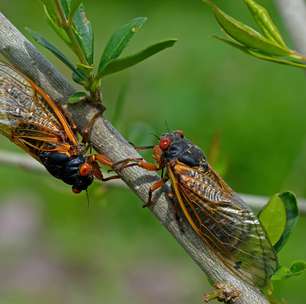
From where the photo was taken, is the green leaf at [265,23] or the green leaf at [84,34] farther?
the green leaf at [84,34]

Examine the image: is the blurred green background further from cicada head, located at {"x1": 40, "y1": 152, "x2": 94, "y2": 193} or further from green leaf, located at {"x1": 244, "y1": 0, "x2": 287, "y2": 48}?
green leaf, located at {"x1": 244, "y1": 0, "x2": 287, "y2": 48}

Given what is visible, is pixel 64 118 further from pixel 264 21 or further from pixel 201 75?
pixel 201 75

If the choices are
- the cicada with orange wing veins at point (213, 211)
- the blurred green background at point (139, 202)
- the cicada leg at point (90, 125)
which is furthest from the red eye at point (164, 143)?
the blurred green background at point (139, 202)

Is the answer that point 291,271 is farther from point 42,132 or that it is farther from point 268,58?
point 42,132

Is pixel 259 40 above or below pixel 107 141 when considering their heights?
above

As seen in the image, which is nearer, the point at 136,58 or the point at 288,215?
the point at 136,58

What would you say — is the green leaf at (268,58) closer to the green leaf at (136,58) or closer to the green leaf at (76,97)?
the green leaf at (136,58)

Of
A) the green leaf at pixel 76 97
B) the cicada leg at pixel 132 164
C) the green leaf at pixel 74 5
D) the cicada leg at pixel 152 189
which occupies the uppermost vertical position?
the green leaf at pixel 74 5

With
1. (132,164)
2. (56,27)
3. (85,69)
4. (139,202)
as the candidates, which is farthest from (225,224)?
(139,202)
